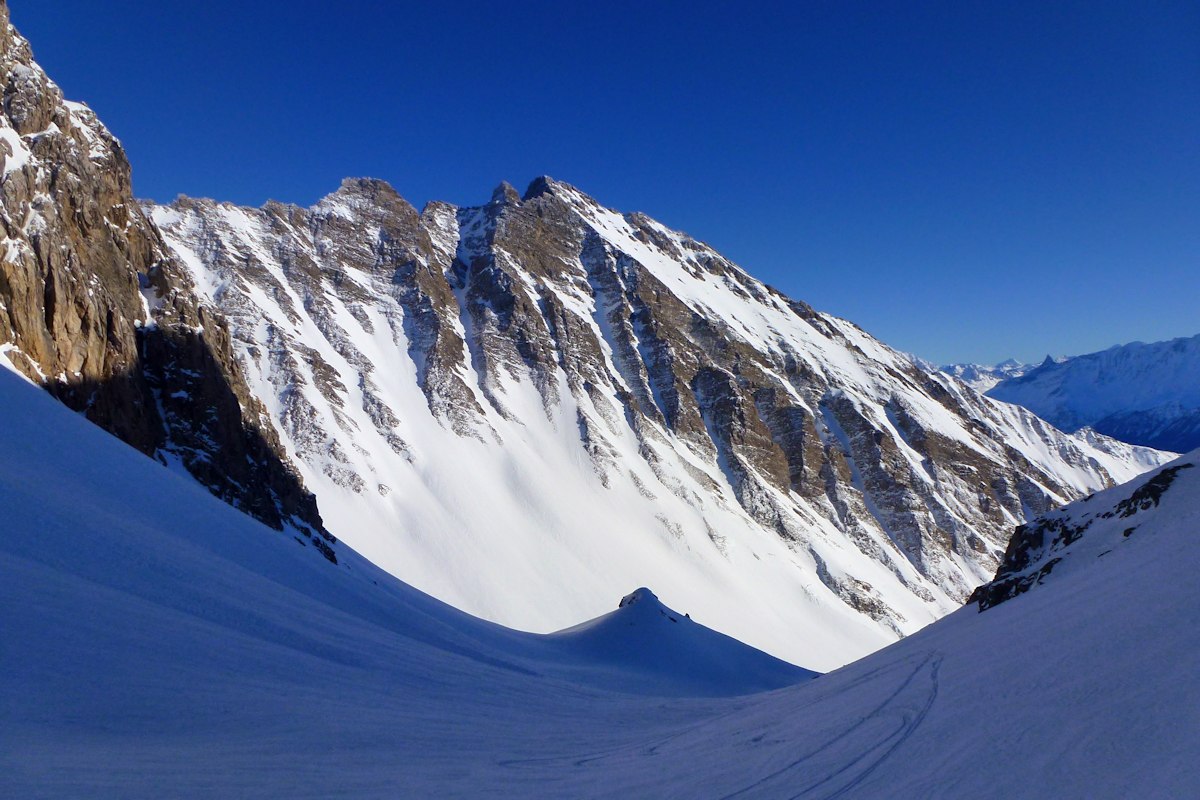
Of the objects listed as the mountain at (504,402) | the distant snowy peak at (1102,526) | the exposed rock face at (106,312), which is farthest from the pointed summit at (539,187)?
the distant snowy peak at (1102,526)

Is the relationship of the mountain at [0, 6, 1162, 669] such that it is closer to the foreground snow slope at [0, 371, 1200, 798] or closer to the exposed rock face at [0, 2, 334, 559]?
the exposed rock face at [0, 2, 334, 559]

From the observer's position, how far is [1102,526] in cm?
1867

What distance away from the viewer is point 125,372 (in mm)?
37219

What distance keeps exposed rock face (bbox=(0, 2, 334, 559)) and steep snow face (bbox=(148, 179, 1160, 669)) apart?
99.3ft

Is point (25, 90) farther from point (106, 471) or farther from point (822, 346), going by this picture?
point (822, 346)

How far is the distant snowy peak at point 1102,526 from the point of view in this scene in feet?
51.2

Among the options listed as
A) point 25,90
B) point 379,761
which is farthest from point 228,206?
point 379,761

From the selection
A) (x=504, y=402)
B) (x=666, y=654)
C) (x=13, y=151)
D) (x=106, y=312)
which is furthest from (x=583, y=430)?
(x=13, y=151)

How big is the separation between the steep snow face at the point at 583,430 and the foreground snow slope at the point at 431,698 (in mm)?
57596

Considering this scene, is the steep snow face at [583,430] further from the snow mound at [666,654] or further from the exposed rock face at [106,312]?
the snow mound at [666,654]

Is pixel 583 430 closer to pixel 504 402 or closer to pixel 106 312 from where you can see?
pixel 504 402

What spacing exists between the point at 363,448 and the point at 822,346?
351 ft

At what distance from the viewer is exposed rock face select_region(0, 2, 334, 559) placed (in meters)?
32.2

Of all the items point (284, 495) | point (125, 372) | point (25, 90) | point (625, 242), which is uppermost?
point (625, 242)
